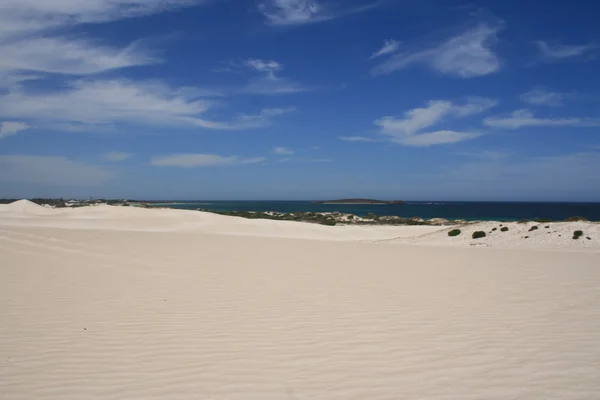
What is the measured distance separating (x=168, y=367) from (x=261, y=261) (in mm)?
9906

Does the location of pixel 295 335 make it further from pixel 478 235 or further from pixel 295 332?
pixel 478 235

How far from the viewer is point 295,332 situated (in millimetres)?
6180

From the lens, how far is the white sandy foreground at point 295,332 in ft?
14.4

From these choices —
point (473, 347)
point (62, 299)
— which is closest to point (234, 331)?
point (473, 347)

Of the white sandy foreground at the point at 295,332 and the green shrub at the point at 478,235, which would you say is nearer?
the white sandy foreground at the point at 295,332

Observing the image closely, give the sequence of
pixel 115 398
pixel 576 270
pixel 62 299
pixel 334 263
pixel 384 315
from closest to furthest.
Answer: pixel 115 398
pixel 384 315
pixel 62 299
pixel 576 270
pixel 334 263

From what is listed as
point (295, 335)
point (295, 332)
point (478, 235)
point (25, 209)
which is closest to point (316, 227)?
point (478, 235)

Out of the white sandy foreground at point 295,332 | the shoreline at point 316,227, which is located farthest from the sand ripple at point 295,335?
the shoreline at point 316,227

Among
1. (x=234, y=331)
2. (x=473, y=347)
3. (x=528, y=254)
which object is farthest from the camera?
(x=528, y=254)

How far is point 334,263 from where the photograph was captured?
14.5 meters

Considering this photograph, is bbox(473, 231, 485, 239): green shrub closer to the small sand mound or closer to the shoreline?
the shoreline

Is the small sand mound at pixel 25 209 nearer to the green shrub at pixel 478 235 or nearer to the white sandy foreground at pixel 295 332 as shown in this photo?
the white sandy foreground at pixel 295 332

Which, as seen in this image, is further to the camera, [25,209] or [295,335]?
[25,209]

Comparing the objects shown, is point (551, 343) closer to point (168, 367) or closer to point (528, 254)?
point (168, 367)
